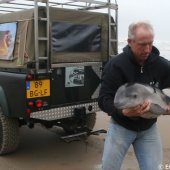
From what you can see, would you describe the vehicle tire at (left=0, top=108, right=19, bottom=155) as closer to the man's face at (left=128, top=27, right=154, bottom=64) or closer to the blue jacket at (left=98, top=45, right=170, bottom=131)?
the blue jacket at (left=98, top=45, right=170, bottom=131)

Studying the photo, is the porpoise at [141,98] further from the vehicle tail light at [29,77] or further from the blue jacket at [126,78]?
the vehicle tail light at [29,77]

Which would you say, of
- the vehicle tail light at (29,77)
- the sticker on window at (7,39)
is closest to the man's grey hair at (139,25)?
the vehicle tail light at (29,77)

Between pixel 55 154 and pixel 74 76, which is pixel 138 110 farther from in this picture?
pixel 55 154

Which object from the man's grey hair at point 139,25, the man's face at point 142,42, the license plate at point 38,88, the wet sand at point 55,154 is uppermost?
the man's grey hair at point 139,25

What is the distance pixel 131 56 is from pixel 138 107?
528mm

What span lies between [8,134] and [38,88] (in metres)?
0.81

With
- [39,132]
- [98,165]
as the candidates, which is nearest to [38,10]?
[98,165]

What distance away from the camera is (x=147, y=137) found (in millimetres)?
3201

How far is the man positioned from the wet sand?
2019mm

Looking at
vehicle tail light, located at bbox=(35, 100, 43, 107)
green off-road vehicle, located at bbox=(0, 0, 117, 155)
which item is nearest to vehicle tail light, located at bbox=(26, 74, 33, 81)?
green off-road vehicle, located at bbox=(0, 0, 117, 155)

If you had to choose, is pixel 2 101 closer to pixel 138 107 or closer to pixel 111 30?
pixel 111 30

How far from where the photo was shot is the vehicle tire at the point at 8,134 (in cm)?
547

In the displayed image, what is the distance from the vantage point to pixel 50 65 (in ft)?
17.5

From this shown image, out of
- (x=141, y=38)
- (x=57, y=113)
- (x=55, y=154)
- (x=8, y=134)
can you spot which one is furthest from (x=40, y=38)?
(x=141, y=38)
